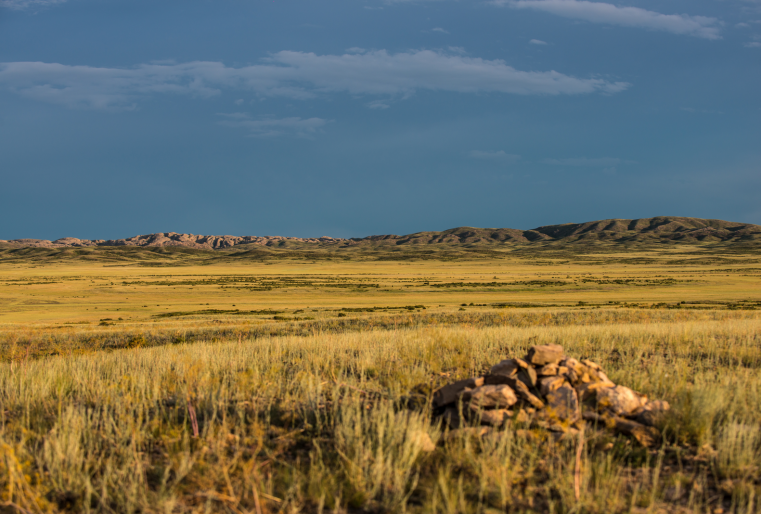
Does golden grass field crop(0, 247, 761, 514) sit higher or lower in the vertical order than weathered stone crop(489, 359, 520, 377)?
lower

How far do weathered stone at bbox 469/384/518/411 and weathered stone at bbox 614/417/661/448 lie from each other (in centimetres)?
114

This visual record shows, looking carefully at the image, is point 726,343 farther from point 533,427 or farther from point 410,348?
point 533,427

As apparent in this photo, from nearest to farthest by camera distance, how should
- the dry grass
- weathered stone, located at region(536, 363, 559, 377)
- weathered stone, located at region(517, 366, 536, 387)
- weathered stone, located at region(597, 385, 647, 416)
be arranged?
the dry grass → weathered stone, located at region(597, 385, 647, 416) → weathered stone, located at region(517, 366, 536, 387) → weathered stone, located at region(536, 363, 559, 377)

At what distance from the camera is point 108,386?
24.2 ft

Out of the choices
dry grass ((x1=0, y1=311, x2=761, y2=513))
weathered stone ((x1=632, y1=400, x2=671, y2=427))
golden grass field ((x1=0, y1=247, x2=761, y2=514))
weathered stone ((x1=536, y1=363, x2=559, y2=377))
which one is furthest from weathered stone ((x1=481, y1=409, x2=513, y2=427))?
weathered stone ((x1=632, y1=400, x2=671, y2=427))

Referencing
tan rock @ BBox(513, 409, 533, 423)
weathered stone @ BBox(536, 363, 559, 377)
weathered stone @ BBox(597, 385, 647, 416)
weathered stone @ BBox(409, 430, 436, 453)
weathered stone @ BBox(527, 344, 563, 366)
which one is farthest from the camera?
weathered stone @ BBox(527, 344, 563, 366)

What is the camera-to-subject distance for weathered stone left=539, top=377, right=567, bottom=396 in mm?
5812

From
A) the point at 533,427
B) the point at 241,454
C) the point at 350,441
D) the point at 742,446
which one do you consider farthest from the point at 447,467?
the point at 742,446

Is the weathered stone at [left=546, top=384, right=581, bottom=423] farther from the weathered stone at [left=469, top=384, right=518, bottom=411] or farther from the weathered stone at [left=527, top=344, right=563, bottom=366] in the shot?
the weathered stone at [left=527, top=344, right=563, bottom=366]

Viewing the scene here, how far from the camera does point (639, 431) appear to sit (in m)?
5.13

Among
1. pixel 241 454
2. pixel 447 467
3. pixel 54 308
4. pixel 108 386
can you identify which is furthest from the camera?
pixel 54 308

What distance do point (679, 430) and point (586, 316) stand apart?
691 inches

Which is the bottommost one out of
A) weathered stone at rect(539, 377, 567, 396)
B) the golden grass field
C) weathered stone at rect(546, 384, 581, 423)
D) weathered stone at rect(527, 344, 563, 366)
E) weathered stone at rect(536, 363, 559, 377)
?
the golden grass field

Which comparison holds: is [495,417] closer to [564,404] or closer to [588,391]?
[564,404]
